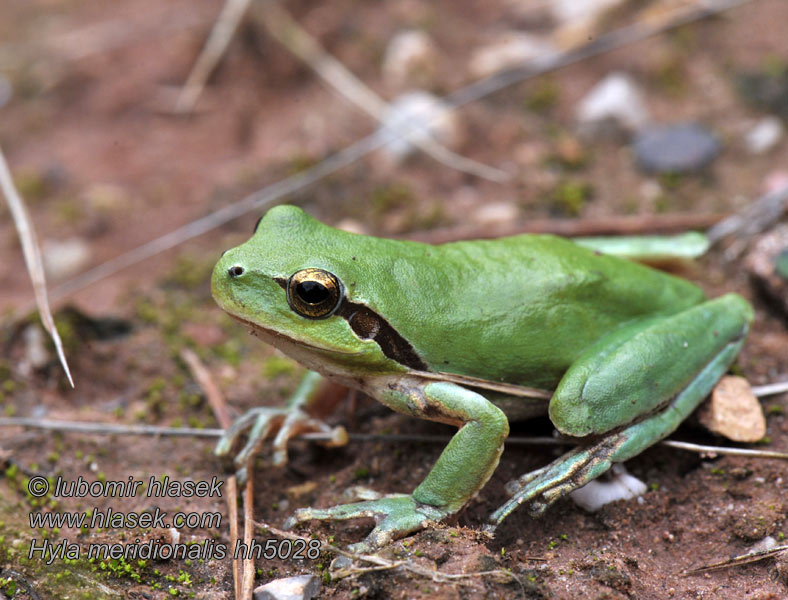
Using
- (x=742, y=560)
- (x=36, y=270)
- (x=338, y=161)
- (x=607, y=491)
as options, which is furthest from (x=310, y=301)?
(x=338, y=161)

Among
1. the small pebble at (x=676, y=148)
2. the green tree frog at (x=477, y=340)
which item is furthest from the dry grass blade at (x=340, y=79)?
the green tree frog at (x=477, y=340)

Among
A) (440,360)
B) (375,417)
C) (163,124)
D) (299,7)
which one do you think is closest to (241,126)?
(163,124)

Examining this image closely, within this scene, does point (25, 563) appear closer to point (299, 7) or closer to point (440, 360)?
point (440, 360)

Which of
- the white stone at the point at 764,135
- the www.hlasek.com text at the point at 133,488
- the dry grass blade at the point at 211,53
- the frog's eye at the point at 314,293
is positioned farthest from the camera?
the dry grass blade at the point at 211,53

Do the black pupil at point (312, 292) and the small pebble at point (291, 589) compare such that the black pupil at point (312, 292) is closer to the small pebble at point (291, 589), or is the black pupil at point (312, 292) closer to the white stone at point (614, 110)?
the small pebble at point (291, 589)

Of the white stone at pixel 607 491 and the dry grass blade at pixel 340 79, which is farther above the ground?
the dry grass blade at pixel 340 79

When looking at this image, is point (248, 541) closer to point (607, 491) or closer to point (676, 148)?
point (607, 491)
